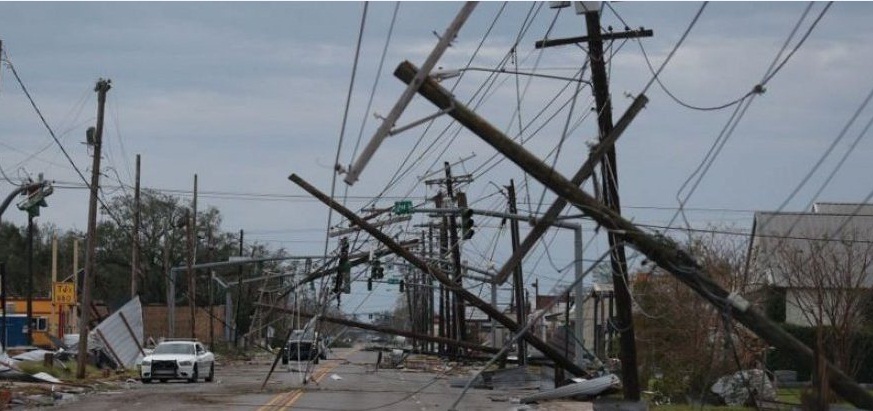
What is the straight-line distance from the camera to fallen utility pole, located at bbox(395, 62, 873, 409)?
1658 cm

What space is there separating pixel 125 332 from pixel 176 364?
950 cm

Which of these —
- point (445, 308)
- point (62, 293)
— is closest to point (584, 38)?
point (62, 293)

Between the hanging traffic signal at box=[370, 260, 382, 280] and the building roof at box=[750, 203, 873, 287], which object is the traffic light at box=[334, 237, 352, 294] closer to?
the hanging traffic signal at box=[370, 260, 382, 280]

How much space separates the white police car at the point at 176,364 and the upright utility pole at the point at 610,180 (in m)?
26.3

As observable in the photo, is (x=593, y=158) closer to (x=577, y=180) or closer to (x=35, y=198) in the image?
(x=577, y=180)

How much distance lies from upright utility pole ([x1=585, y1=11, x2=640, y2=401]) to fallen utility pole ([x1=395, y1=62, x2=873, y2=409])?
12.6 ft

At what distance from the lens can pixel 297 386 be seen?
139 ft

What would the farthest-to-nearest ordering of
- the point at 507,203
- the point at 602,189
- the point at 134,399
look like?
1. the point at 507,203
2. the point at 134,399
3. the point at 602,189

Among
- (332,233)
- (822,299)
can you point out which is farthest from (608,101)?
(822,299)

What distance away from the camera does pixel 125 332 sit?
5481cm

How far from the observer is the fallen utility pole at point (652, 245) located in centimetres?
1658

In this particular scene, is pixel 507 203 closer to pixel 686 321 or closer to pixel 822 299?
pixel 686 321

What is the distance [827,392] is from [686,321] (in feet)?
82.8

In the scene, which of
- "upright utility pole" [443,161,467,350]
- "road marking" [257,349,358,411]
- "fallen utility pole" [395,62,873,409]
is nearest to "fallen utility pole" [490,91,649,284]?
"fallen utility pole" [395,62,873,409]
